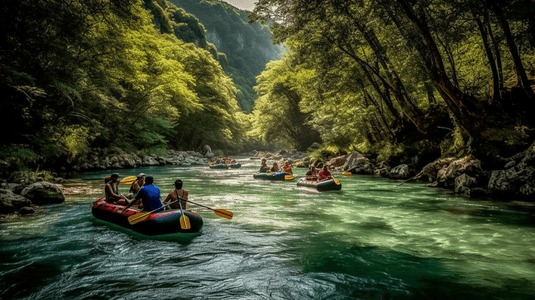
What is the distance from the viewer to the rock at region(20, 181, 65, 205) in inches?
365

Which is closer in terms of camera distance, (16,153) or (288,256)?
(288,256)

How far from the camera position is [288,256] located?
514cm

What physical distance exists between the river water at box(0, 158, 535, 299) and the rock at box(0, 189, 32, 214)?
681 millimetres

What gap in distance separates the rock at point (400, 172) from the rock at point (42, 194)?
14.3m

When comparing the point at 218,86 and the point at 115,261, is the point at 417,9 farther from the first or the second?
the point at 218,86

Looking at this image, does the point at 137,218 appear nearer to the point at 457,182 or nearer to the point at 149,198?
the point at 149,198

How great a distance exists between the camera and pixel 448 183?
471 inches

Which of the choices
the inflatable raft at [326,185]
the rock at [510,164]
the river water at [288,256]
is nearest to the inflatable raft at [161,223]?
the river water at [288,256]

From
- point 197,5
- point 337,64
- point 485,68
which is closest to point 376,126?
point 337,64

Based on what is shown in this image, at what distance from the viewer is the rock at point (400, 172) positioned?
15.6 metres

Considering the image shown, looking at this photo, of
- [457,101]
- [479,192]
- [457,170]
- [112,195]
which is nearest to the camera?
[112,195]

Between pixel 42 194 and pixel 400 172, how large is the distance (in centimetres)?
1488

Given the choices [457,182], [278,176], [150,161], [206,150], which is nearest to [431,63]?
[457,182]

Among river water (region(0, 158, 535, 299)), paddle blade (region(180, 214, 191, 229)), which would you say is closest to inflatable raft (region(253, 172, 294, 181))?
river water (region(0, 158, 535, 299))
